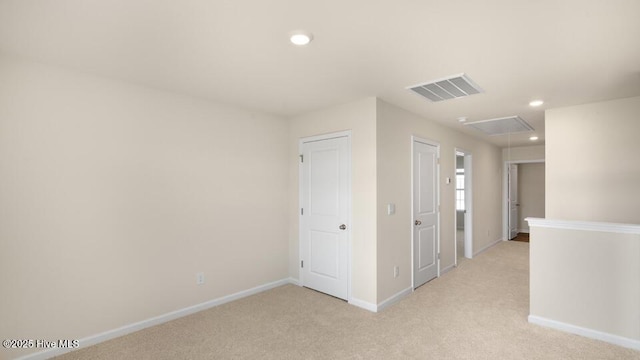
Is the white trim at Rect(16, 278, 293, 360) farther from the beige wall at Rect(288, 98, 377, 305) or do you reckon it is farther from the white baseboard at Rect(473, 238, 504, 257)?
the white baseboard at Rect(473, 238, 504, 257)

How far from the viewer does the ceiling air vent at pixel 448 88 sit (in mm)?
3084

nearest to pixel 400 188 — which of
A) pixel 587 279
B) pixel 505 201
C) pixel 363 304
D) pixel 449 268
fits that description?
pixel 363 304

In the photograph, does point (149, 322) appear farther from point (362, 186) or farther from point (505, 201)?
point (505, 201)

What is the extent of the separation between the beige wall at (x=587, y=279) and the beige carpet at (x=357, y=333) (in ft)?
0.69

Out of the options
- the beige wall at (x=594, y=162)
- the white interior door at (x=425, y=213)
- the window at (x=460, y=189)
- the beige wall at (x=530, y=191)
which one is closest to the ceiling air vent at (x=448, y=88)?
the white interior door at (x=425, y=213)

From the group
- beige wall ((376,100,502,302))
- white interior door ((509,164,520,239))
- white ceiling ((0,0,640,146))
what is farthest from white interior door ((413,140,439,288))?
white interior door ((509,164,520,239))

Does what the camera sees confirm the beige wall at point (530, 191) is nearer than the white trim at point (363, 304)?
No

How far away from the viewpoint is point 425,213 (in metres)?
4.62

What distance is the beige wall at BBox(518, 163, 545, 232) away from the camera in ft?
29.5

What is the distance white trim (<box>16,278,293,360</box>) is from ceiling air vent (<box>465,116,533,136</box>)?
13.2ft

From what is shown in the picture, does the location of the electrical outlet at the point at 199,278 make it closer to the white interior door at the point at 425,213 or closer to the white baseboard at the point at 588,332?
the white interior door at the point at 425,213

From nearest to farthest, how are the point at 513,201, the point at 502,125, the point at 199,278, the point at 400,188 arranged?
the point at 199,278 → the point at 400,188 → the point at 502,125 → the point at 513,201

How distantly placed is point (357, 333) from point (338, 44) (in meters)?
2.58

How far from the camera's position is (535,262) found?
3352mm
